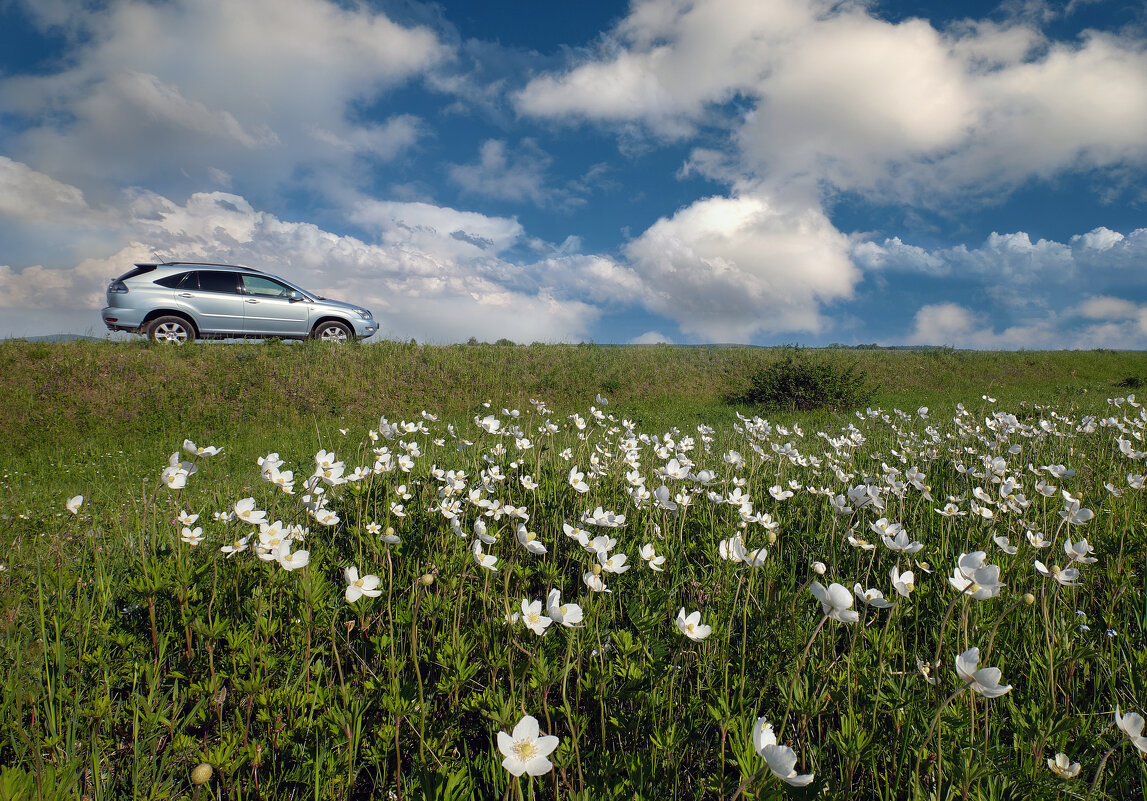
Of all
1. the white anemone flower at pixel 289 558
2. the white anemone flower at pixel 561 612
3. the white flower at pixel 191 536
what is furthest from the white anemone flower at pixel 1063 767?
the white flower at pixel 191 536

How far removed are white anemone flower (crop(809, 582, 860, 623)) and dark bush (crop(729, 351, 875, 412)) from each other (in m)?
12.2

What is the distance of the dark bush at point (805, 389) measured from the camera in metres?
13.2

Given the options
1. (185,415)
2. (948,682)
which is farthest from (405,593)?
(185,415)

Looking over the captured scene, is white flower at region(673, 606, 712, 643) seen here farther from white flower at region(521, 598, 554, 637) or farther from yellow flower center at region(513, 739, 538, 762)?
yellow flower center at region(513, 739, 538, 762)

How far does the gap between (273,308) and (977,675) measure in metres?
14.5

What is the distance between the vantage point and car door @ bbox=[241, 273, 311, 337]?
41.3 feet

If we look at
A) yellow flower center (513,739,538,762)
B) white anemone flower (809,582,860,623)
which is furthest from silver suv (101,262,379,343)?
white anemone flower (809,582,860,623)

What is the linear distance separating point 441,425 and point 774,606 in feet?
26.2

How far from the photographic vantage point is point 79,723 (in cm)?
168

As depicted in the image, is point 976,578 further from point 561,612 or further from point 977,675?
point 561,612

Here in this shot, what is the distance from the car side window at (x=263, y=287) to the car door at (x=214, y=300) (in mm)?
220

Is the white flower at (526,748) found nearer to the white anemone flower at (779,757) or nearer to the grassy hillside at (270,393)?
the white anemone flower at (779,757)

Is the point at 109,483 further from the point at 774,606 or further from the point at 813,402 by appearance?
the point at 813,402

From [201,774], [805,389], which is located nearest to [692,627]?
[201,774]
